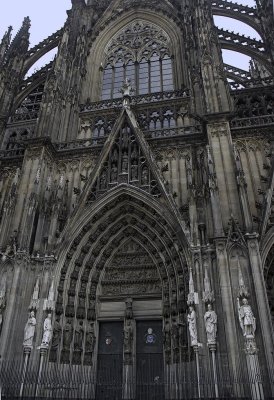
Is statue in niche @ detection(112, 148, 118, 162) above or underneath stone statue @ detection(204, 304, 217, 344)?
above

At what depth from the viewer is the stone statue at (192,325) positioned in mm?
9320

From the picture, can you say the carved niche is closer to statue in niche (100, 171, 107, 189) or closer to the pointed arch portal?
the pointed arch portal

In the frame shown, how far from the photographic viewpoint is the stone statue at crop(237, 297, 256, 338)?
881 cm

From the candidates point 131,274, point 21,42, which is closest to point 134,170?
point 131,274

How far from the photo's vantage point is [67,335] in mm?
11141

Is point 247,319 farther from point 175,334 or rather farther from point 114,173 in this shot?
point 114,173

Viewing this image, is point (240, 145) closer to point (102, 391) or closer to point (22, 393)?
point (102, 391)

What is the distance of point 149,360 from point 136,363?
416 mm

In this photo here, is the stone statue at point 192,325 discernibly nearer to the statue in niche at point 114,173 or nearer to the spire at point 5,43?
the statue in niche at point 114,173

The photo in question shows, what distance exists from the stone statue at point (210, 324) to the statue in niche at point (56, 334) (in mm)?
4533

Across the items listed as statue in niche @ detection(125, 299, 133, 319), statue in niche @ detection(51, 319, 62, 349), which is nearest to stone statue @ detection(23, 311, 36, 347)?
statue in niche @ detection(51, 319, 62, 349)

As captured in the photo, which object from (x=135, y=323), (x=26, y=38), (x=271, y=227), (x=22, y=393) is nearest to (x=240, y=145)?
(x=271, y=227)

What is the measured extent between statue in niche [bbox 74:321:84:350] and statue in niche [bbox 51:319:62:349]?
580 millimetres

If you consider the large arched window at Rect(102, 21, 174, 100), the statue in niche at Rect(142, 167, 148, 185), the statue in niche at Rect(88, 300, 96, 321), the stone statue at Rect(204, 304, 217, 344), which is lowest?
the stone statue at Rect(204, 304, 217, 344)
